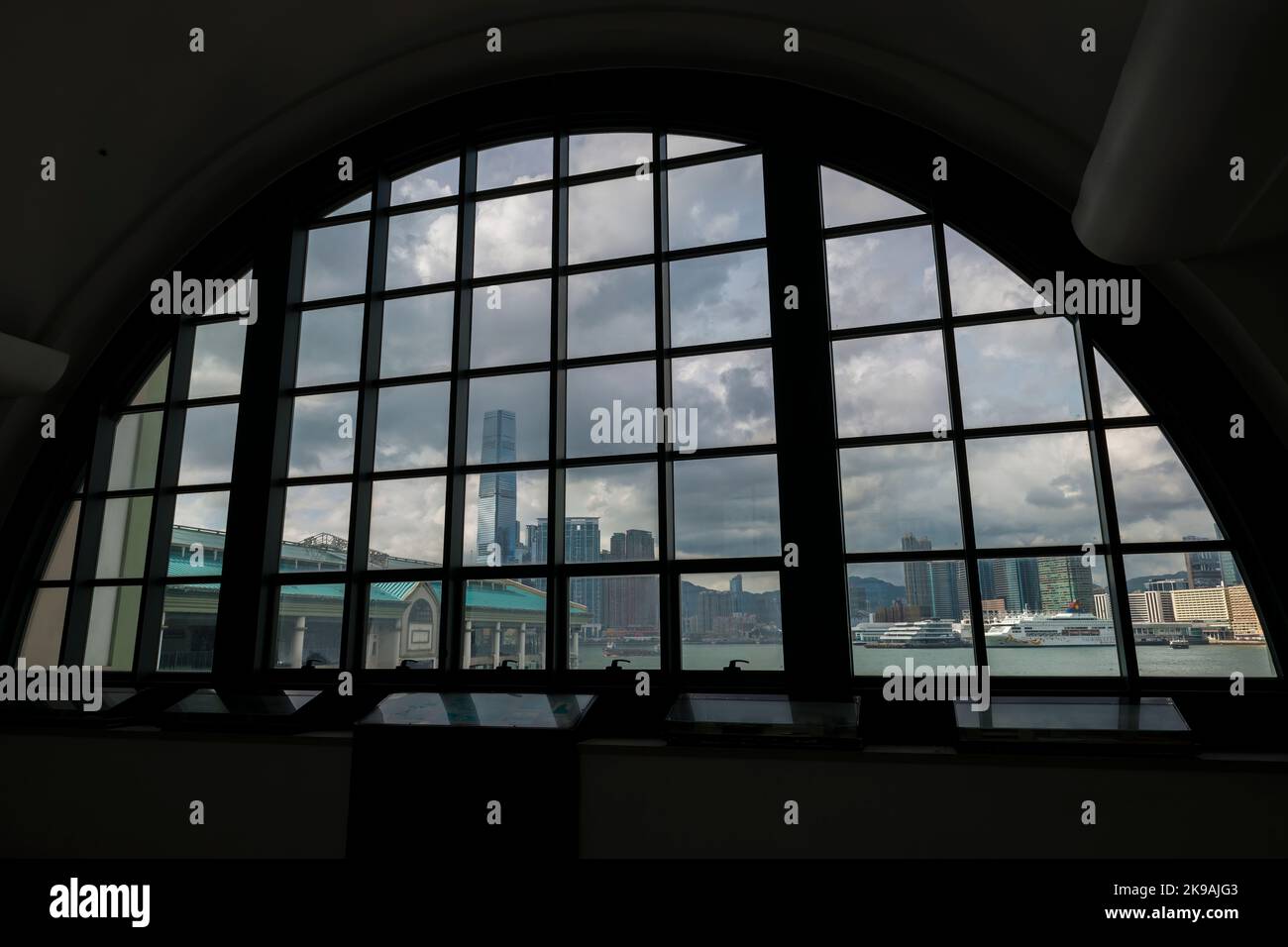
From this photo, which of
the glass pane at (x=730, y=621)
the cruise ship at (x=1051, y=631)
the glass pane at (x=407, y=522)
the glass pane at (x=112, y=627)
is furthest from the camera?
the glass pane at (x=112, y=627)

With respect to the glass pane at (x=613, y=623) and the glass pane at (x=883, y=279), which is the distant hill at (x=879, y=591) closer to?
the glass pane at (x=613, y=623)

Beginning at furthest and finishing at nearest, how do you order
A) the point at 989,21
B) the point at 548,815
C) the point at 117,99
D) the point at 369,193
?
the point at 369,193
the point at 117,99
the point at 989,21
the point at 548,815

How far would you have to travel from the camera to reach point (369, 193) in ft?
20.7

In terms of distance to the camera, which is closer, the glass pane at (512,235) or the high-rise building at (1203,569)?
the high-rise building at (1203,569)

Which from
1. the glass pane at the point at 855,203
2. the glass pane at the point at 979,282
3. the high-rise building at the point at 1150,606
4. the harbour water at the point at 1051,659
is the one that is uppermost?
the glass pane at the point at 855,203

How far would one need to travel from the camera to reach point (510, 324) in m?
5.66

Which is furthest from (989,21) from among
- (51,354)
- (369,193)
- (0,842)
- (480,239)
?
(0,842)

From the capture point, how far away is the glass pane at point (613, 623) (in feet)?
15.8

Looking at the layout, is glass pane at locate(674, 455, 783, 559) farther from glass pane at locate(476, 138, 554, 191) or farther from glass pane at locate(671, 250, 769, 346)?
glass pane at locate(476, 138, 554, 191)

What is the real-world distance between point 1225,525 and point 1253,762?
1.39 m

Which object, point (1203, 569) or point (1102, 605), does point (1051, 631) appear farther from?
point (1203, 569)

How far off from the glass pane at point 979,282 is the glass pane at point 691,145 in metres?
1.67

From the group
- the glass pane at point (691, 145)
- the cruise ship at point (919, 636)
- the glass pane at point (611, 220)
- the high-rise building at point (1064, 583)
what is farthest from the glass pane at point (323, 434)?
the high-rise building at point (1064, 583)
